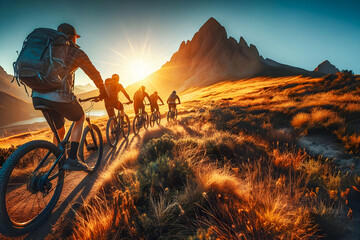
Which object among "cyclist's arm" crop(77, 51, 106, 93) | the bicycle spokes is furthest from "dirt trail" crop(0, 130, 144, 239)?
"cyclist's arm" crop(77, 51, 106, 93)

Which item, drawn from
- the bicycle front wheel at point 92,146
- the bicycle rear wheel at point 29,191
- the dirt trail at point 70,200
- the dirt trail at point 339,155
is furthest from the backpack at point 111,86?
the dirt trail at point 339,155

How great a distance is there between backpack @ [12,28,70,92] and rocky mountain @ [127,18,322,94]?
9352 centimetres

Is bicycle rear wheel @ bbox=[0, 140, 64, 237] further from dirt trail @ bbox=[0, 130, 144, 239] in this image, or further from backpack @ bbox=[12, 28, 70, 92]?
backpack @ bbox=[12, 28, 70, 92]

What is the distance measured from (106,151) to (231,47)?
13450 centimetres

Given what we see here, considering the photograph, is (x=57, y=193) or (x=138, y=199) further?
(x=57, y=193)

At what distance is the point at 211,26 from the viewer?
131125 mm

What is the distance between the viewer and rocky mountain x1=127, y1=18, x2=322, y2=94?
9757 centimetres

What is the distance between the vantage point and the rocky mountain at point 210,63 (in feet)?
320

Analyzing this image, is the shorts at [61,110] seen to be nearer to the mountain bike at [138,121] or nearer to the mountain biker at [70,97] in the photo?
the mountain biker at [70,97]

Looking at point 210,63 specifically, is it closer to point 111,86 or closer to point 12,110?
point 111,86

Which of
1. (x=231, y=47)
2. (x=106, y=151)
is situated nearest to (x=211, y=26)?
(x=231, y=47)

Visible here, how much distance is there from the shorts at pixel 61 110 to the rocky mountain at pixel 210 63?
9332 cm

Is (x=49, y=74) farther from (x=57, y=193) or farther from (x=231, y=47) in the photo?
(x=231, y=47)

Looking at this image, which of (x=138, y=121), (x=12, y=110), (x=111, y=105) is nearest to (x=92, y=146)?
(x=111, y=105)
